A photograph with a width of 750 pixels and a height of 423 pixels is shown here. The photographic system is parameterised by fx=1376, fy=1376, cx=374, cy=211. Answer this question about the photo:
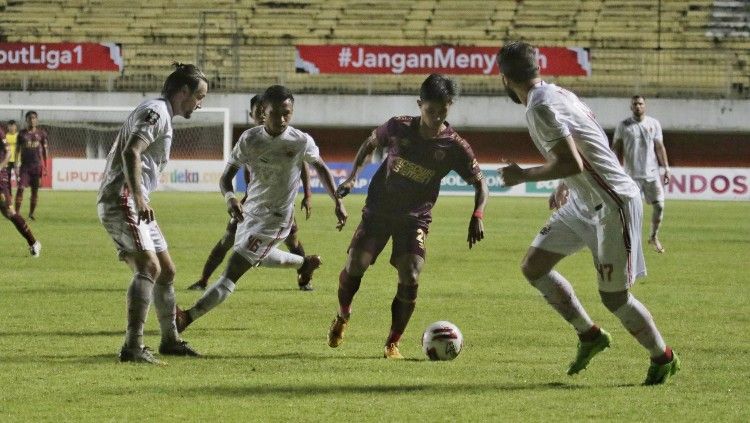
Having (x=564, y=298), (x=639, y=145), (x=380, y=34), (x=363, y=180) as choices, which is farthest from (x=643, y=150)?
(x=380, y=34)

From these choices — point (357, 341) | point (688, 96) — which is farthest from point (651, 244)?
point (688, 96)

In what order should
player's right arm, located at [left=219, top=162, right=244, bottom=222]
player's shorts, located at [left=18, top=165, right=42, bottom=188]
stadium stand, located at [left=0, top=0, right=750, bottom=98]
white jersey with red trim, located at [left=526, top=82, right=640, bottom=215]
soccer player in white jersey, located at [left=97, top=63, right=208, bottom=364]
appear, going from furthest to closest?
stadium stand, located at [left=0, top=0, right=750, bottom=98]
player's shorts, located at [left=18, top=165, right=42, bottom=188]
player's right arm, located at [left=219, top=162, right=244, bottom=222]
soccer player in white jersey, located at [left=97, top=63, right=208, bottom=364]
white jersey with red trim, located at [left=526, top=82, right=640, bottom=215]

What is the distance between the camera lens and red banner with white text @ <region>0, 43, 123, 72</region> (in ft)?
146

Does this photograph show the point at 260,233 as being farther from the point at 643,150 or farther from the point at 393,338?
the point at 643,150

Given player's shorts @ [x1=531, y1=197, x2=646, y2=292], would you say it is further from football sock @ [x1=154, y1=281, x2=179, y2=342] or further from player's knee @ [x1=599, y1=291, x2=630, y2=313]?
football sock @ [x1=154, y1=281, x2=179, y2=342]

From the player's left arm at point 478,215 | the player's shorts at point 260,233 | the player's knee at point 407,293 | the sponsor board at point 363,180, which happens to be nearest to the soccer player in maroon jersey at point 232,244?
the player's shorts at point 260,233

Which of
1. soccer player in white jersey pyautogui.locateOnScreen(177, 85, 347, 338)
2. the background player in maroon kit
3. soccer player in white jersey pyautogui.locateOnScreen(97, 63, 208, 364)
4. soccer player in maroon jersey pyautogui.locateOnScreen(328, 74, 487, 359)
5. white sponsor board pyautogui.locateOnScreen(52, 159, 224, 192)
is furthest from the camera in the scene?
white sponsor board pyautogui.locateOnScreen(52, 159, 224, 192)

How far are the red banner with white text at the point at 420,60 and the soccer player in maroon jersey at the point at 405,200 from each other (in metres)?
34.3

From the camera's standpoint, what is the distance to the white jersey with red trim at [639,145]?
2033cm

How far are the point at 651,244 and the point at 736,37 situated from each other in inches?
1093

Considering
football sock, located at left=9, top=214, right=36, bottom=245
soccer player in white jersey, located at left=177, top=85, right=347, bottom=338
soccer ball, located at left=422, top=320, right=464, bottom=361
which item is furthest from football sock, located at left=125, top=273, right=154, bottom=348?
football sock, located at left=9, top=214, right=36, bottom=245

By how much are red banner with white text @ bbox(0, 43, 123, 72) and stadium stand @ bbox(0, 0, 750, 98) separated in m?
0.57

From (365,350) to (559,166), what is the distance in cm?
277

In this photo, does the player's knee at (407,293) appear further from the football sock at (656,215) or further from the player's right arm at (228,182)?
the football sock at (656,215)
